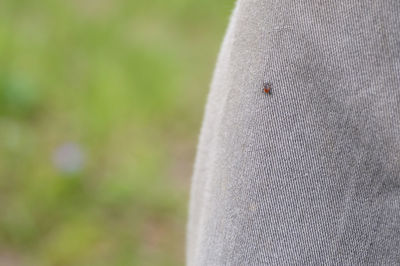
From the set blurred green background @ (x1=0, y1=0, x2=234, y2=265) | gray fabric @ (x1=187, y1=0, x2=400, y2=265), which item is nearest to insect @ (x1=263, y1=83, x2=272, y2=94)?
gray fabric @ (x1=187, y1=0, x2=400, y2=265)

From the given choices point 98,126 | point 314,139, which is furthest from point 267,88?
point 98,126

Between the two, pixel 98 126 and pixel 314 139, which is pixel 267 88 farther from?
pixel 98 126

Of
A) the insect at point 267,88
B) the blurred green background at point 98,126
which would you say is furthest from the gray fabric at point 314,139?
the blurred green background at point 98,126

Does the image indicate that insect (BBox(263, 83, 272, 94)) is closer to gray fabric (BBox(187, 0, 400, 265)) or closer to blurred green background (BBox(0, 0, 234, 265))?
gray fabric (BBox(187, 0, 400, 265))

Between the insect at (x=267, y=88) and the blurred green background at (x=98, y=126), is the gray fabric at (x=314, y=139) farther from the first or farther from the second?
the blurred green background at (x=98, y=126)

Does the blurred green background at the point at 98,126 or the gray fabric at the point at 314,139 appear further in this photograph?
the blurred green background at the point at 98,126

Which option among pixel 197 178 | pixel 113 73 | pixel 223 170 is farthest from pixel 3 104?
pixel 223 170
